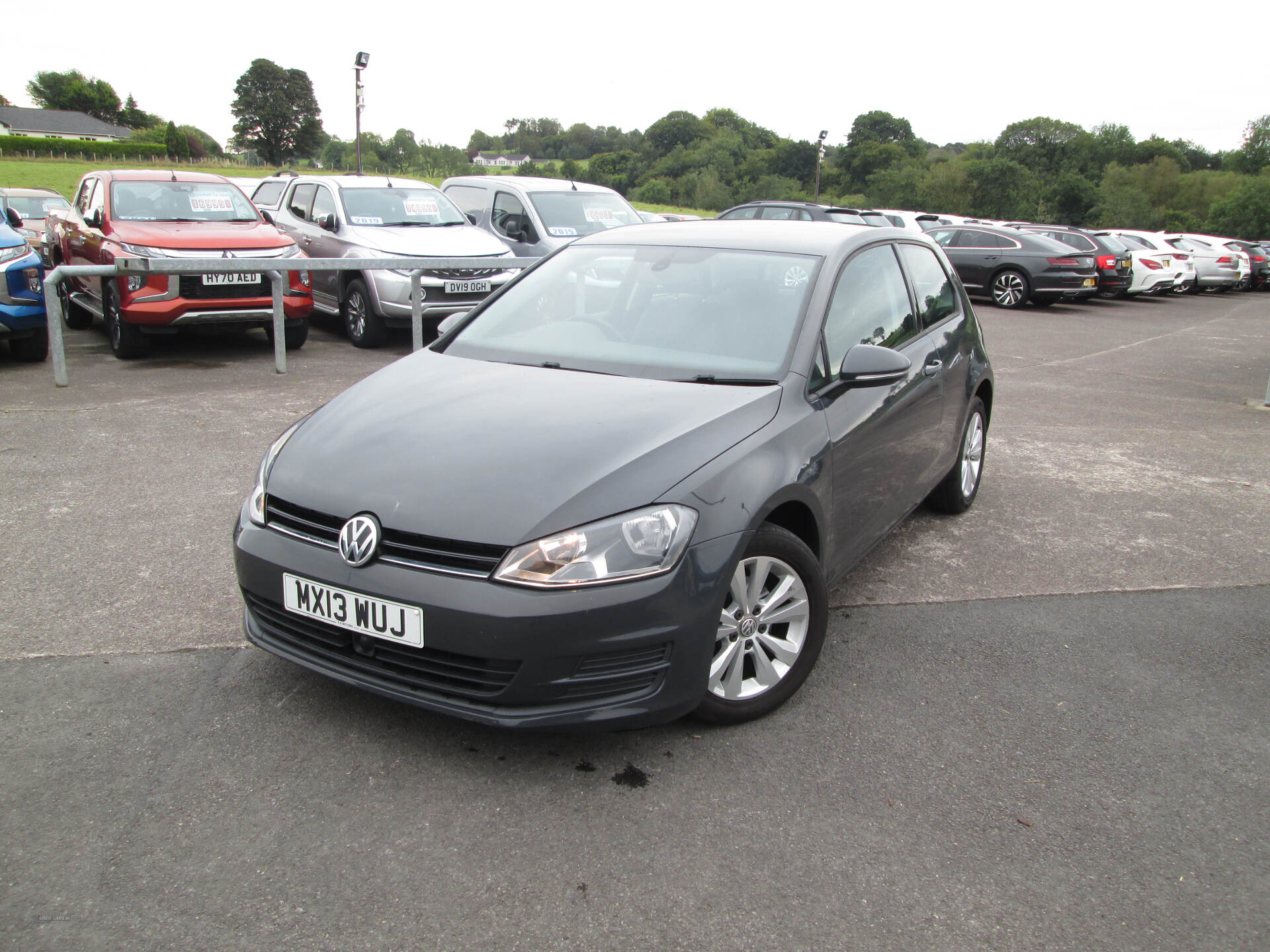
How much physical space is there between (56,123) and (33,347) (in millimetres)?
131076

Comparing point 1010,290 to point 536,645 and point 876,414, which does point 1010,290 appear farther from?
point 536,645

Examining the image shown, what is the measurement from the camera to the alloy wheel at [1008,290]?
Result: 19500 mm

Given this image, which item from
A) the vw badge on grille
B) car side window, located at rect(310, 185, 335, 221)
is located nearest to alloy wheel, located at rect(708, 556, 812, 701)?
the vw badge on grille

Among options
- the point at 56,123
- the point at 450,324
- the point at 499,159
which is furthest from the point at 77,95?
the point at 450,324

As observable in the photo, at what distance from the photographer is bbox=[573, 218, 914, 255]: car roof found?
4121 millimetres

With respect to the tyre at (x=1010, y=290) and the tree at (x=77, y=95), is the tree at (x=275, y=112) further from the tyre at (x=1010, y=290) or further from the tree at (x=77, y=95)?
the tyre at (x=1010, y=290)

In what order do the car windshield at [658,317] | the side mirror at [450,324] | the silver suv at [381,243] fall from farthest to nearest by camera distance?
1. the silver suv at [381,243]
2. the side mirror at [450,324]
3. the car windshield at [658,317]

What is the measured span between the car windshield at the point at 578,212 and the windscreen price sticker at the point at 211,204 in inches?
140

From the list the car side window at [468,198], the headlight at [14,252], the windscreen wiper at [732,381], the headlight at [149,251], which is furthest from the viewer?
the car side window at [468,198]

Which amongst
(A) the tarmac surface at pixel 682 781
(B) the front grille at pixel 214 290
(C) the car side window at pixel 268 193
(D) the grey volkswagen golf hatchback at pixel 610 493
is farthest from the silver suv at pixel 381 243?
(D) the grey volkswagen golf hatchback at pixel 610 493

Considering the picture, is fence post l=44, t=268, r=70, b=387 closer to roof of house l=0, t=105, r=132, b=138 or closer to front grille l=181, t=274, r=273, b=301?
front grille l=181, t=274, r=273, b=301

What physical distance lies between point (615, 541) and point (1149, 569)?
3369mm

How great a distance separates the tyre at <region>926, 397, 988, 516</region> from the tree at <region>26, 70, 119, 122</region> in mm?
148072

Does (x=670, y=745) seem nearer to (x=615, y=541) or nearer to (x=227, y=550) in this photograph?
(x=615, y=541)
